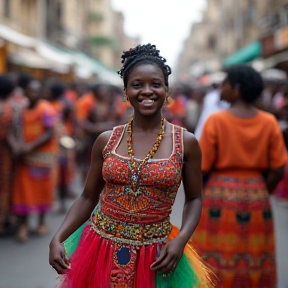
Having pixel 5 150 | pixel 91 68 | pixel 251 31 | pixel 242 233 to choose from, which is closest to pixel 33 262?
pixel 5 150

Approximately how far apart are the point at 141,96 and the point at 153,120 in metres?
0.16

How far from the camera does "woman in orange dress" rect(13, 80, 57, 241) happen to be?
6848mm

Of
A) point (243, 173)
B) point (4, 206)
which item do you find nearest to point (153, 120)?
point (243, 173)

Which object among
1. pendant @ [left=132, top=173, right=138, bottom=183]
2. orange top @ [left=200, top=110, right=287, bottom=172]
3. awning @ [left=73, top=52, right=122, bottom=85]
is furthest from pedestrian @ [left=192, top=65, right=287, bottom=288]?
awning @ [left=73, top=52, right=122, bottom=85]

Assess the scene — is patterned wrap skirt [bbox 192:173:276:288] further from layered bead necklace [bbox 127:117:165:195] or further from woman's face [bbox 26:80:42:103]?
woman's face [bbox 26:80:42:103]

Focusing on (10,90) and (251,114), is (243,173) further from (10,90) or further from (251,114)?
(10,90)

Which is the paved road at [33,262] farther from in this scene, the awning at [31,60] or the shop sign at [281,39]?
the shop sign at [281,39]

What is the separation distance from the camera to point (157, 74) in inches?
110

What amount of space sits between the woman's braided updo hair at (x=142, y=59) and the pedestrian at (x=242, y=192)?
1.33 metres

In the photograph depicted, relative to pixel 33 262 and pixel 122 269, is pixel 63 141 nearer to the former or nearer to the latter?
pixel 33 262

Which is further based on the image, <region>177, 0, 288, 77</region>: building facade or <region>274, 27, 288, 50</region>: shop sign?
<region>177, 0, 288, 77</region>: building facade

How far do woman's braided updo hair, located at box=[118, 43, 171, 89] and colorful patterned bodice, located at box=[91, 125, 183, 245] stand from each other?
1.24ft

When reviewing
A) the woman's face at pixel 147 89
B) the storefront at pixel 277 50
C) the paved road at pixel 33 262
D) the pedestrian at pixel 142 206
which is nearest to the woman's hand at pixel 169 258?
the pedestrian at pixel 142 206

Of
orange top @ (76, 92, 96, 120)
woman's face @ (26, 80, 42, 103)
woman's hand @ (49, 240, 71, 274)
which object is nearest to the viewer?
woman's hand @ (49, 240, 71, 274)
